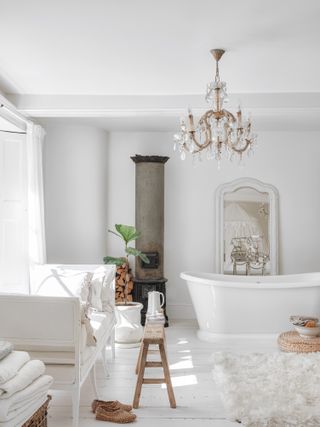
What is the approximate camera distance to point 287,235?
675cm

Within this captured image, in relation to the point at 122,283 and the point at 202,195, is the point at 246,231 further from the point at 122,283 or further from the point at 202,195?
the point at 122,283

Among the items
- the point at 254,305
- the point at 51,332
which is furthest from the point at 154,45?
the point at 254,305

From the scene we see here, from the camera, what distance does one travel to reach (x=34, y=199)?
5.35 metres

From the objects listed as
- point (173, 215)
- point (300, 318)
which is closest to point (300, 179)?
point (173, 215)

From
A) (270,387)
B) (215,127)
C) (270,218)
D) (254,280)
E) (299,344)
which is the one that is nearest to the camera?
(270,387)

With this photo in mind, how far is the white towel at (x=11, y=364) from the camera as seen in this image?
2091 mm

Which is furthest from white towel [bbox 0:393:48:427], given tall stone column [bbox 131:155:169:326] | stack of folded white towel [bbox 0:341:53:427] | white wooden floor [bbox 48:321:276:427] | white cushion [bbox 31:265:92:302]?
tall stone column [bbox 131:155:169:326]

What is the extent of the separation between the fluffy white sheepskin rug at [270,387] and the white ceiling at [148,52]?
8.31 ft

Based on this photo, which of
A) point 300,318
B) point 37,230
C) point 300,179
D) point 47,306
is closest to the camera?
point 47,306

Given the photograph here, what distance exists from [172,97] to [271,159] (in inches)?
84.5

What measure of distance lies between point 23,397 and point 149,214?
4.31 meters

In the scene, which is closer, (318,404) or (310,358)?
(318,404)

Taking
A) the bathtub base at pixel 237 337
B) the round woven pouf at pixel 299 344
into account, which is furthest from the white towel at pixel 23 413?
the bathtub base at pixel 237 337

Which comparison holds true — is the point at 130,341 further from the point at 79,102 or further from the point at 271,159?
the point at 271,159
